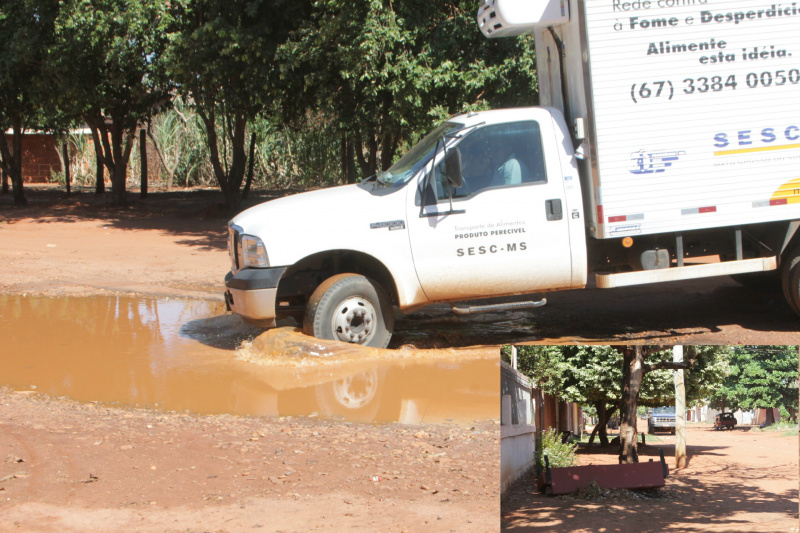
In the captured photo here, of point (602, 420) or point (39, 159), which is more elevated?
point (39, 159)

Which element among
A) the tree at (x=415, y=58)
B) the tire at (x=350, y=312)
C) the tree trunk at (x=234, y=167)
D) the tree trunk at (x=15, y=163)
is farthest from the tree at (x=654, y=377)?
the tree trunk at (x=15, y=163)

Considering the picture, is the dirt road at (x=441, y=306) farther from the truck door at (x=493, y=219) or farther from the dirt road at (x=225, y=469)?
the dirt road at (x=225, y=469)

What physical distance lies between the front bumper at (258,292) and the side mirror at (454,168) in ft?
5.64

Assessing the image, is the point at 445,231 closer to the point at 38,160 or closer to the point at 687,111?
the point at 687,111

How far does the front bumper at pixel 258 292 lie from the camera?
7.28m

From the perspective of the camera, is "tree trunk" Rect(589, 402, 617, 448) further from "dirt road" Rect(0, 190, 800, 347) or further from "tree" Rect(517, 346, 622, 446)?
"dirt road" Rect(0, 190, 800, 347)

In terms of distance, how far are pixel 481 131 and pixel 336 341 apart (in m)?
2.37

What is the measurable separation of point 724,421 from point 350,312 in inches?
217

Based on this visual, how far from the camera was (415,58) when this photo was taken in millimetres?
14422

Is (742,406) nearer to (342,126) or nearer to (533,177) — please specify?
(533,177)

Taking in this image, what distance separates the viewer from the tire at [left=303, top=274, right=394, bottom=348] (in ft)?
24.5

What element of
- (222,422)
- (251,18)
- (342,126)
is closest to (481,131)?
(222,422)

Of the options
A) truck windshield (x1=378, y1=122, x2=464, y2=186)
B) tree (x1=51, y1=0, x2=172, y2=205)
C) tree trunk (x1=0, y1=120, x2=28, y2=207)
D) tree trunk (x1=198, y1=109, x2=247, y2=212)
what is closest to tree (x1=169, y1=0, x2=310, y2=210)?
tree (x1=51, y1=0, x2=172, y2=205)

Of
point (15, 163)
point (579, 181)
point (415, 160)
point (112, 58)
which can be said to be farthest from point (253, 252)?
point (15, 163)
